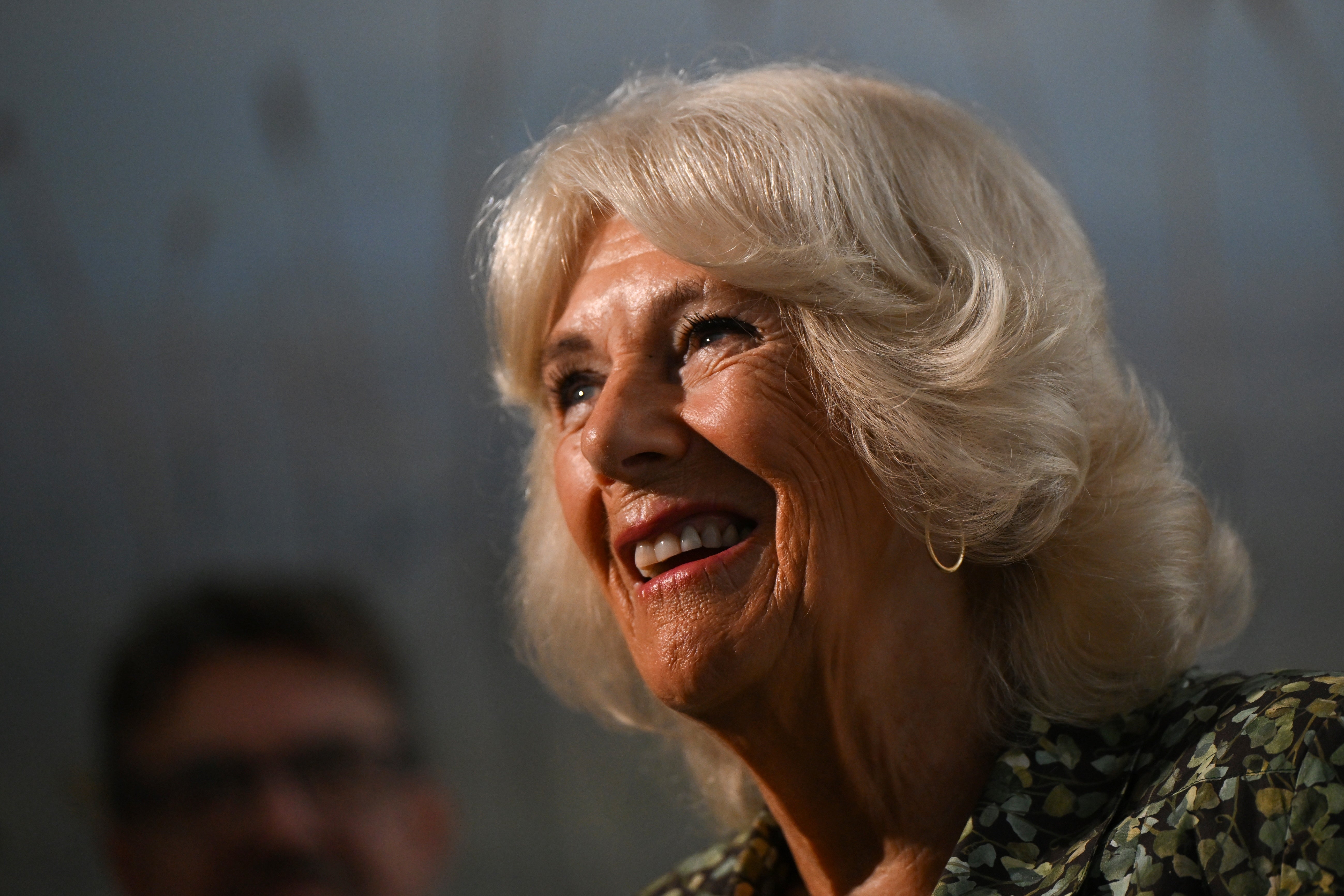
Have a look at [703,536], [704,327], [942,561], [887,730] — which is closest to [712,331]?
[704,327]

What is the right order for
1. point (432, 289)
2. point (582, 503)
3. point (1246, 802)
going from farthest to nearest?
point (432, 289), point (582, 503), point (1246, 802)

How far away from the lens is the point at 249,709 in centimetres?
172

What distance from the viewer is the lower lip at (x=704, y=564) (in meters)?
1.20

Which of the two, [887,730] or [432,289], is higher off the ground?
[432,289]

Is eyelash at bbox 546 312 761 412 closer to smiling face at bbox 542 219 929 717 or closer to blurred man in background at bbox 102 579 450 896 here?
smiling face at bbox 542 219 929 717

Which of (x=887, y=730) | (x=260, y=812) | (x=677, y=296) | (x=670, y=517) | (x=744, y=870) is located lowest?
(x=744, y=870)

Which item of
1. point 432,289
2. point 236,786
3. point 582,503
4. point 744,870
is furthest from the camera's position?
point 432,289

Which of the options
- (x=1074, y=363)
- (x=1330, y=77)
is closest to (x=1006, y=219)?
(x=1074, y=363)

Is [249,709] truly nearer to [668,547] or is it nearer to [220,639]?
[220,639]

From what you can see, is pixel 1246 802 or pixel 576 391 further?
pixel 576 391

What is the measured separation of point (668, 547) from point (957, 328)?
0.38m

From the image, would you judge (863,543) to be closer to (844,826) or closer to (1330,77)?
(844,826)

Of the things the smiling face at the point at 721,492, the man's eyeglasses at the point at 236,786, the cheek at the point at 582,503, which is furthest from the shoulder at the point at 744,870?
the man's eyeglasses at the point at 236,786

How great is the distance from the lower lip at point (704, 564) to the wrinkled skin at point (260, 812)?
814 millimetres
